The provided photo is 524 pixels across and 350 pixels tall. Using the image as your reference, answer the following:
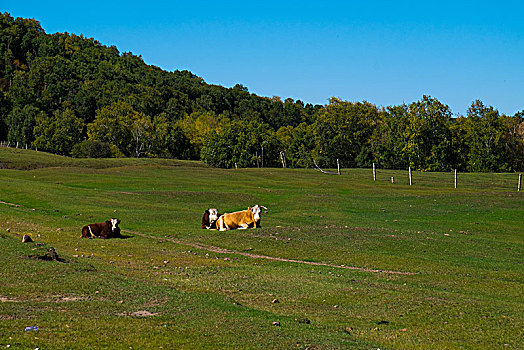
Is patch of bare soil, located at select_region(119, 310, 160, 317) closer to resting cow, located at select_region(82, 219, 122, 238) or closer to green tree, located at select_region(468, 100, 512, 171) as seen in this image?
resting cow, located at select_region(82, 219, 122, 238)

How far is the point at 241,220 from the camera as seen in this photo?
A: 27828 mm

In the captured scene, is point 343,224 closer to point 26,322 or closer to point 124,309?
point 124,309

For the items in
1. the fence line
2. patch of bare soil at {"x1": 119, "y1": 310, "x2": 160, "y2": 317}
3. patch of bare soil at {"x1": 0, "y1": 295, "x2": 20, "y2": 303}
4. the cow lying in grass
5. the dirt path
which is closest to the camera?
patch of bare soil at {"x1": 119, "y1": 310, "x2": 160, "y2": 317}

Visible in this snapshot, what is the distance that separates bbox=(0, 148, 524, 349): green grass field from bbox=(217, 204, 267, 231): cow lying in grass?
111 cm

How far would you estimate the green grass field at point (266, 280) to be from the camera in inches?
391

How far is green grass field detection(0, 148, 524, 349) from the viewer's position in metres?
9.94

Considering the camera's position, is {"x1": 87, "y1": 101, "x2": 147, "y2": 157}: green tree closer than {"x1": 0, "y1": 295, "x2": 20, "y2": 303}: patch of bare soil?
No

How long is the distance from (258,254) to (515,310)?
10.4 m

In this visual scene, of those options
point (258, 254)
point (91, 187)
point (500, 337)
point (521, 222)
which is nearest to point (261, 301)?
point (500, 337)

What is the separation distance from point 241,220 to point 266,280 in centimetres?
1245

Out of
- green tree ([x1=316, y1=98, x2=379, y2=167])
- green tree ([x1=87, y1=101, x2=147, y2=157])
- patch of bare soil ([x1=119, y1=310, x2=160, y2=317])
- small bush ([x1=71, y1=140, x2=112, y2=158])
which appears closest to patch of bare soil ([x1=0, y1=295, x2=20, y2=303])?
patch of bare soil ([x1=119, y1=310, x2=160, y2=317])

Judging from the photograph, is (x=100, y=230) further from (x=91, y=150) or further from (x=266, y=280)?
(x=91, y=150)

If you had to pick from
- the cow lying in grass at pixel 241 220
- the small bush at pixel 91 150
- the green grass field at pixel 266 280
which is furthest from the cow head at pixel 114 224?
the small bush at pixel 91 150

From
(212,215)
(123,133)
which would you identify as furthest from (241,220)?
(123,133)
